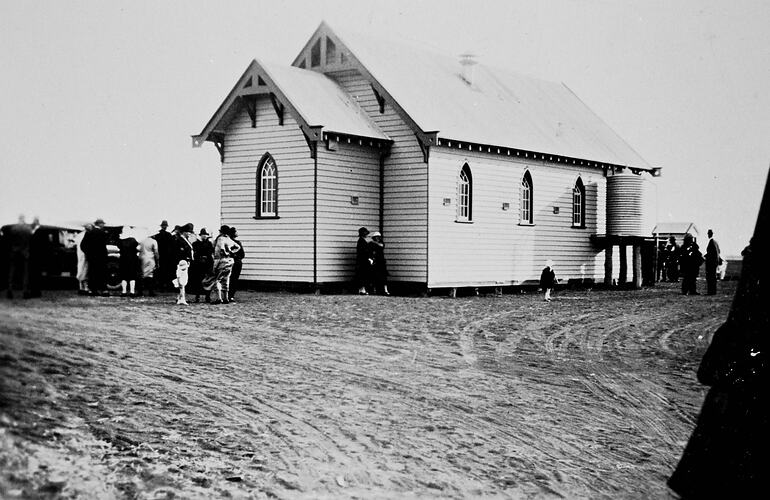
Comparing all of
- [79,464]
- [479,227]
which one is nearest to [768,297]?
[79,464]

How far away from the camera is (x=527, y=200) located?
92.8ft

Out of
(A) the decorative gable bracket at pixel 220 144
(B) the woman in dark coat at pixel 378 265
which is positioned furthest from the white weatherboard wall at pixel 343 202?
(A) the decorative gable bracket at pixel 220 144

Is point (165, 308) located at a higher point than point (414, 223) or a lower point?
lower

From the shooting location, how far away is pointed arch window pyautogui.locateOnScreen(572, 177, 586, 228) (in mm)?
30797

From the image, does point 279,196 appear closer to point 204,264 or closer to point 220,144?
point 220,144

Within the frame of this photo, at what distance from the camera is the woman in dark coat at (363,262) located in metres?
23.2

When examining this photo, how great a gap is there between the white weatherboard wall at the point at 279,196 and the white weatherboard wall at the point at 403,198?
2.52 m

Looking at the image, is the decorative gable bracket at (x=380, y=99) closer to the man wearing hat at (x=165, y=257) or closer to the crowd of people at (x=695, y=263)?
the man wearing hat at (x=165, y=257)

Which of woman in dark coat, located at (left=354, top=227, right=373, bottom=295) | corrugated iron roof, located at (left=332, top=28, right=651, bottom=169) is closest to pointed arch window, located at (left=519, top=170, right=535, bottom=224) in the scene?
corrugated iron roof, located at (left=332, top=28, right=651, bottom=169)

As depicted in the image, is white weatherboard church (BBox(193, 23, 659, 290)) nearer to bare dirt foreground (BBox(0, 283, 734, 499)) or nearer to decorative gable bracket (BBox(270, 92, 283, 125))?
decorative gable bracket (BBox(270, 92, 283, 125))

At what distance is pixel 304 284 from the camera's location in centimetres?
2341

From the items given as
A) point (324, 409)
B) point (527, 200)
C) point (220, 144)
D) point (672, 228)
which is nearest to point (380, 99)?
point (220, 144)

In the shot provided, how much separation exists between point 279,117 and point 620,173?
45.3 feet

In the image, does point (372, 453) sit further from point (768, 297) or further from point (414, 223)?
point (414, 223)
